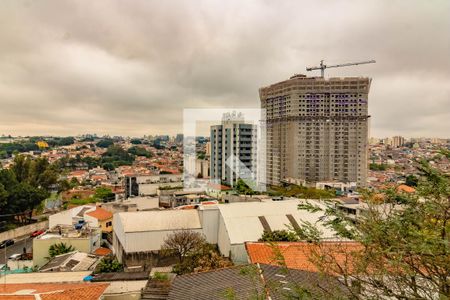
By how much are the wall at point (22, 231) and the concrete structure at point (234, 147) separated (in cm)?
1248

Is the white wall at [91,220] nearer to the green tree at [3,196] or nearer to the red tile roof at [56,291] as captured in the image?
the green tree at [3,196]

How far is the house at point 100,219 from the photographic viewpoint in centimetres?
1356

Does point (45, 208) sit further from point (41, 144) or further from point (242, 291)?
point (41, 144)

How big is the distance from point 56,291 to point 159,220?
4.93m

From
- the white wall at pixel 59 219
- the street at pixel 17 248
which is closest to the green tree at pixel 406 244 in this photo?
the street at pixel 17 248

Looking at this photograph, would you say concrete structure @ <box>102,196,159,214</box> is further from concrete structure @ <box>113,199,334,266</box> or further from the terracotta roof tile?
concrete structure @ <box>113,199,334,266</box>

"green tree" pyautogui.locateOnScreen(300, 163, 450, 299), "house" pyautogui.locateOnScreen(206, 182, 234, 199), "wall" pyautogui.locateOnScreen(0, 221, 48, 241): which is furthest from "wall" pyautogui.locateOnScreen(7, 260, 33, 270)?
"house" pyautogui.locateOnScreen(206, 182, 234, 199)

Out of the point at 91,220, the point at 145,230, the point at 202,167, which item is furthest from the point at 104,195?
the point at 145,230

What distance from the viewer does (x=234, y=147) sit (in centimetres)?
2603

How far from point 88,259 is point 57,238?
72.1 inches

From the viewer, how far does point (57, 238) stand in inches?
406

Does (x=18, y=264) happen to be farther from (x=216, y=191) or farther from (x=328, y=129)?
(x=328, y=129)

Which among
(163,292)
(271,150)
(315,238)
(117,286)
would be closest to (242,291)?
(163,292)

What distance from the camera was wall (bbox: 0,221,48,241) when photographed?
46.6 feet
